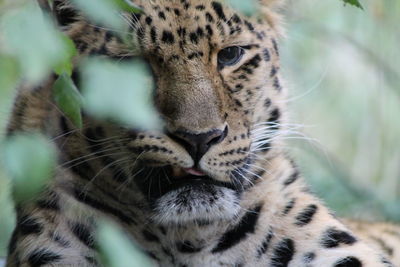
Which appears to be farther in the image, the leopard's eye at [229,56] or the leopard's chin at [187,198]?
the leopard's eye at [229,56]

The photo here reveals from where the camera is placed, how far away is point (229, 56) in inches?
160

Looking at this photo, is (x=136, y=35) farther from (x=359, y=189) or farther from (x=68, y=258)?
(x=359, y=189)

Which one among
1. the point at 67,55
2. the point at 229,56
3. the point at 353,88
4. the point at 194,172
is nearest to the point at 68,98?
the point at 67,55

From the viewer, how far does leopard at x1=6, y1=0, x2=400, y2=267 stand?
368 centimetres

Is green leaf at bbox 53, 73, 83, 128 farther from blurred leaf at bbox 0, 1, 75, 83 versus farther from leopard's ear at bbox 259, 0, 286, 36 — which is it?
leopard's ear at bbox 259, 0, 286, 36

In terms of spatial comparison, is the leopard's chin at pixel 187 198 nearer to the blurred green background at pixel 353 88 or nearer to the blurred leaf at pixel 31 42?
the blurred leaf at pixel 31 42

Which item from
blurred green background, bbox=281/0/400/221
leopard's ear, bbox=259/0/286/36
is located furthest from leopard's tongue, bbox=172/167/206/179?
blurred green background, bbox=281/0/400/221

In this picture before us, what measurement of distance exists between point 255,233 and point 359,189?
3.69 m

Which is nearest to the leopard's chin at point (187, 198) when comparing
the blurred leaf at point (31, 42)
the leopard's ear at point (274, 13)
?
the leopard's ear at point (274, 13)

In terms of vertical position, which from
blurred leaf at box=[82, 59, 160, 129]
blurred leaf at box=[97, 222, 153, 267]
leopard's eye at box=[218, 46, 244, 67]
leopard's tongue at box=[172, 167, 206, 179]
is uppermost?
blurred leaf at box=[82, 59, 160, 129]

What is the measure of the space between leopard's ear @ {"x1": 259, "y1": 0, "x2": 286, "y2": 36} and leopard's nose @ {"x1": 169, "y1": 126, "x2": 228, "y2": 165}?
1207 mm

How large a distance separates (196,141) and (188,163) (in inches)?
4.3

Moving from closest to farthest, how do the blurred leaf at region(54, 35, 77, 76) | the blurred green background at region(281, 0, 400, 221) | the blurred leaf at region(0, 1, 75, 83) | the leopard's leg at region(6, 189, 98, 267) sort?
the blurred leaf at region(0, 1, 75, 83), the blurred leaf at region(54, 35, 77, 76), the leopard's leg at region(6, 189, 98, 267), the blurred green background at region(281, 0, 400, 221)

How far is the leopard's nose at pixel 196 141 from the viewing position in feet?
11.4
